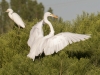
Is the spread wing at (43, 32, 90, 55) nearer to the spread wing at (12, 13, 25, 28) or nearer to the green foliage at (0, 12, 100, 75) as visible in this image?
the green foliage at (0, 12, 100, 75)

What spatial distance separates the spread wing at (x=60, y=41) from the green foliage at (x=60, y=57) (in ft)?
0.51

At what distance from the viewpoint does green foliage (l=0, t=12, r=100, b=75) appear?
23.2 feet

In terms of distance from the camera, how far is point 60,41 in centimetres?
880

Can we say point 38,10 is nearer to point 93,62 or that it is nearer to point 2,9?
point 2,9

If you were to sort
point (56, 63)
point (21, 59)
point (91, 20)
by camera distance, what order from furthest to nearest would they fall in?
point (91, 20)
point (56, 63)
point (21, 59)

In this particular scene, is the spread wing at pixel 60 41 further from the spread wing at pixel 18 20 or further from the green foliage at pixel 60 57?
the spread wing at pixel 18 20

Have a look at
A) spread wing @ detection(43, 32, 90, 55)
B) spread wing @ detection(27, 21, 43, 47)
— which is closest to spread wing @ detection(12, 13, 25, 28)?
spread wing @ detection(27, 21, 43, 47)

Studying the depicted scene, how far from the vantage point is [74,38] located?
8.70m

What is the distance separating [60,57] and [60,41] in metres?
0.94

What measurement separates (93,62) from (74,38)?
2.01 m

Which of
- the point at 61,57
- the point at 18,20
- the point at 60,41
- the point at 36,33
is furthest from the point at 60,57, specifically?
the point at 18,20

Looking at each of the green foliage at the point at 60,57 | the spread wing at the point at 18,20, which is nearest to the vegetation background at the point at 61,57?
the green foliage at the point at 60,57

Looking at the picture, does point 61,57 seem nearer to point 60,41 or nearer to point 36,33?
point 60,41

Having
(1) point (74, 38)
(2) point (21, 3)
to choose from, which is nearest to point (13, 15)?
(1) point (74, 38)
